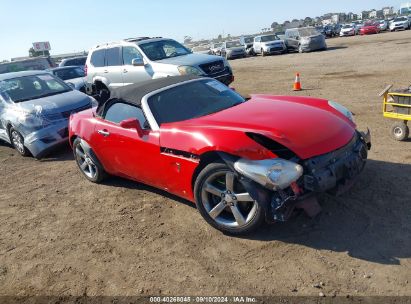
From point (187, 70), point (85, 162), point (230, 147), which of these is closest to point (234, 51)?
point (187, 70)

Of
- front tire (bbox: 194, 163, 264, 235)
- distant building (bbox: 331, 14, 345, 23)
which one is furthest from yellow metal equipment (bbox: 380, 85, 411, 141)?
distant building (bbox: 331, 14, 345, 23)

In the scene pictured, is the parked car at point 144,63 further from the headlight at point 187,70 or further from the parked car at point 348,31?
the parked car at point 348,31

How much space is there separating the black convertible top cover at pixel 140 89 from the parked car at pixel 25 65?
1640 centimetres

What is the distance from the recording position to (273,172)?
3.46m

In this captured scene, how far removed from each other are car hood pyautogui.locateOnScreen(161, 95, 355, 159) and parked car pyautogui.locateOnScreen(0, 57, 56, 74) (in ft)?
58.9

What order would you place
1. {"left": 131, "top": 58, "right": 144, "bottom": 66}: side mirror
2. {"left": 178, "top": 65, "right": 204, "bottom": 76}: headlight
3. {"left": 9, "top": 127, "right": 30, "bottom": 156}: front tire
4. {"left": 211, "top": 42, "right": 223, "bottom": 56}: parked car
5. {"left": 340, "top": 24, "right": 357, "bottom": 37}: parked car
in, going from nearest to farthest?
{"left": 9, "top": 127, "right": 30, "bottom": 156}: front tire, {"left": 178, "top": 65, "right": 204, "bottom": 76}: headlight, {"left": 131, "top": 58, "right": 144, "bottom": 66}: side mirror, {"left": 211, "top": 42, "right": 223, "bottom": 56}: parked car, {"left": 340, "top": 24, "right": 357, "bottom": 37}: parked car

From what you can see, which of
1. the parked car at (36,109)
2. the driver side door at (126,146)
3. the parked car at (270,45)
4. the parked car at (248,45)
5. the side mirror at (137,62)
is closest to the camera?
the driver side door at (126,146)

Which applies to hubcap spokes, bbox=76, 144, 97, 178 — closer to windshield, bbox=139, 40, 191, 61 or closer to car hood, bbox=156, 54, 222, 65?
car hood, bbox=156, 54, 222, 65

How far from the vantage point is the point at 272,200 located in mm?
3562

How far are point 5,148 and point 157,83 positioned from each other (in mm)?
6008

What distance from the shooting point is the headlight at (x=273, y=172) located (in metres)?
3.45

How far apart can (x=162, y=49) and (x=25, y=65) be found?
1232 centimetres

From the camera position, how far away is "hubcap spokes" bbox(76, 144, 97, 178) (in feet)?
19.2

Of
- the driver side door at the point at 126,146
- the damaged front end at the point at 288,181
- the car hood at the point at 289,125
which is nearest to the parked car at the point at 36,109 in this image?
the driver side door at the point at 126,146
